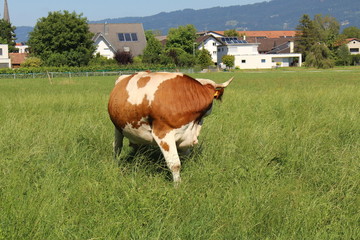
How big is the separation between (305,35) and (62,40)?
62371 mm

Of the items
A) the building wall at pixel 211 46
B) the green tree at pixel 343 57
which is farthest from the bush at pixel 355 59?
the building wall at pixel 211 46

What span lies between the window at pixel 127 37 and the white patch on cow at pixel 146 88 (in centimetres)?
8693

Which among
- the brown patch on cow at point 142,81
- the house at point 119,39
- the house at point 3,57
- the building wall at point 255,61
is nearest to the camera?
the brown patch on cow at point 142,81

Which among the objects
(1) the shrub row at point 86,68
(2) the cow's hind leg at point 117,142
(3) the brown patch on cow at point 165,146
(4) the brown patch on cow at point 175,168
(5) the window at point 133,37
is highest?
(5) the window at point 133,37

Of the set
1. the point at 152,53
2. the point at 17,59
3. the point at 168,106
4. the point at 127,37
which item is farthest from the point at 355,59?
the point at 168,106

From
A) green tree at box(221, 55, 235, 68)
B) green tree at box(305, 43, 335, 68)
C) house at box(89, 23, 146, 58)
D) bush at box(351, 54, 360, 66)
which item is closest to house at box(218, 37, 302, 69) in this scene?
green tree at box(221, 55, 235, 68)

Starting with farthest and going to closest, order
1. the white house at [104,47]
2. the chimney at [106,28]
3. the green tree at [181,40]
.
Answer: the green tree at [181,40] < the chimney at [106,28] < the white house at [104,47]

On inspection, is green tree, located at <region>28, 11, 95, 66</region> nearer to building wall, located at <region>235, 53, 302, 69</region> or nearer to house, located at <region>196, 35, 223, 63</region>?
building wall, located at <region>235, 53, 302, 69</region>

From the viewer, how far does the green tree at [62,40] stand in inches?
2594

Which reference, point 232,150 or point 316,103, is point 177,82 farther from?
point 316,103

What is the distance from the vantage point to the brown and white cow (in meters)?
5.28

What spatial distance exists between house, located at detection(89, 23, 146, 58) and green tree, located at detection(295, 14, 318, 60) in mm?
39254

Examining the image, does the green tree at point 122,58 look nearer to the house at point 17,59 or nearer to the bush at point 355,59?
the house at point 17,59

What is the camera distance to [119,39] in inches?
3563
